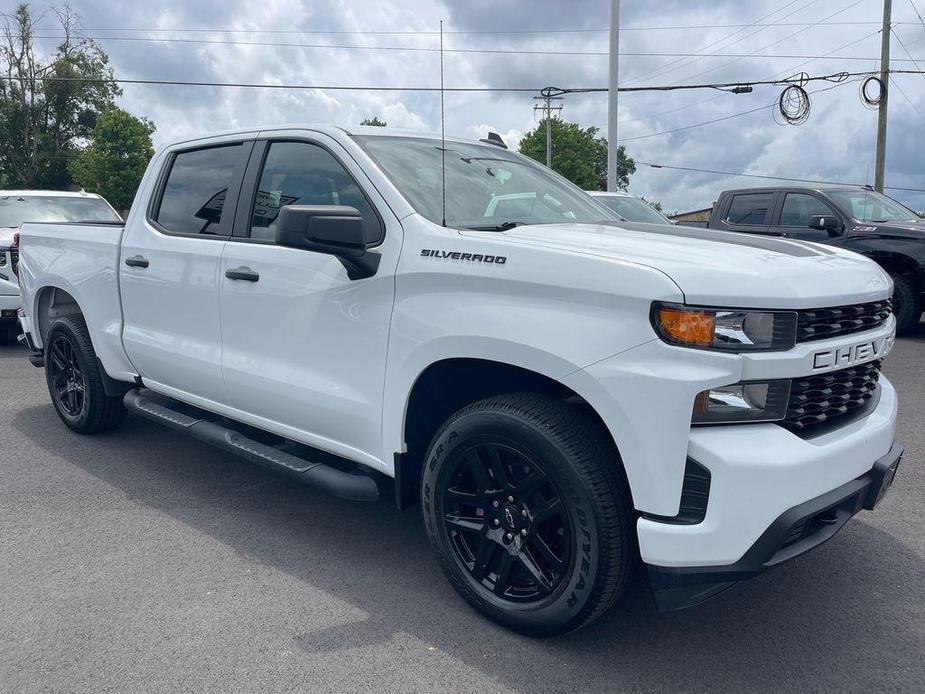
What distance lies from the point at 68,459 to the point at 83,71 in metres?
57.2

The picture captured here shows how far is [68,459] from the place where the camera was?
502 cm

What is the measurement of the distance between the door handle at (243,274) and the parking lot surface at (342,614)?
1.22m

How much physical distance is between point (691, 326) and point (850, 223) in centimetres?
845

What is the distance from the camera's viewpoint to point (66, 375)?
551 cm

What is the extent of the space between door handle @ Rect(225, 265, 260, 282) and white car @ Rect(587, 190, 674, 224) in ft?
22.3

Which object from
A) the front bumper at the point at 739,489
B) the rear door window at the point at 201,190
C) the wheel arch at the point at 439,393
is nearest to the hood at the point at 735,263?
the front bumper at the point at 739,489

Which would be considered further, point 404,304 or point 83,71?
point 83,71

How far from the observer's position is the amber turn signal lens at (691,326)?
7.76 feet

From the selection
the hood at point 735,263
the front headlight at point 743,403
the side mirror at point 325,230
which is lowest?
the front headlight at point 743,403

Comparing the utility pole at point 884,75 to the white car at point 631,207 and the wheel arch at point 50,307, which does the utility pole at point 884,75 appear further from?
the wheel arch at point 50,307

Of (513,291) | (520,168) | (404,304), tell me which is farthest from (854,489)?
(520,168)

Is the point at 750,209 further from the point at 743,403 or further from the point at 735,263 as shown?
the point at 743,403

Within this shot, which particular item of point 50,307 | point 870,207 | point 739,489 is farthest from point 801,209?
point 739,489

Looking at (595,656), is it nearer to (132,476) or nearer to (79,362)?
(132,476)
